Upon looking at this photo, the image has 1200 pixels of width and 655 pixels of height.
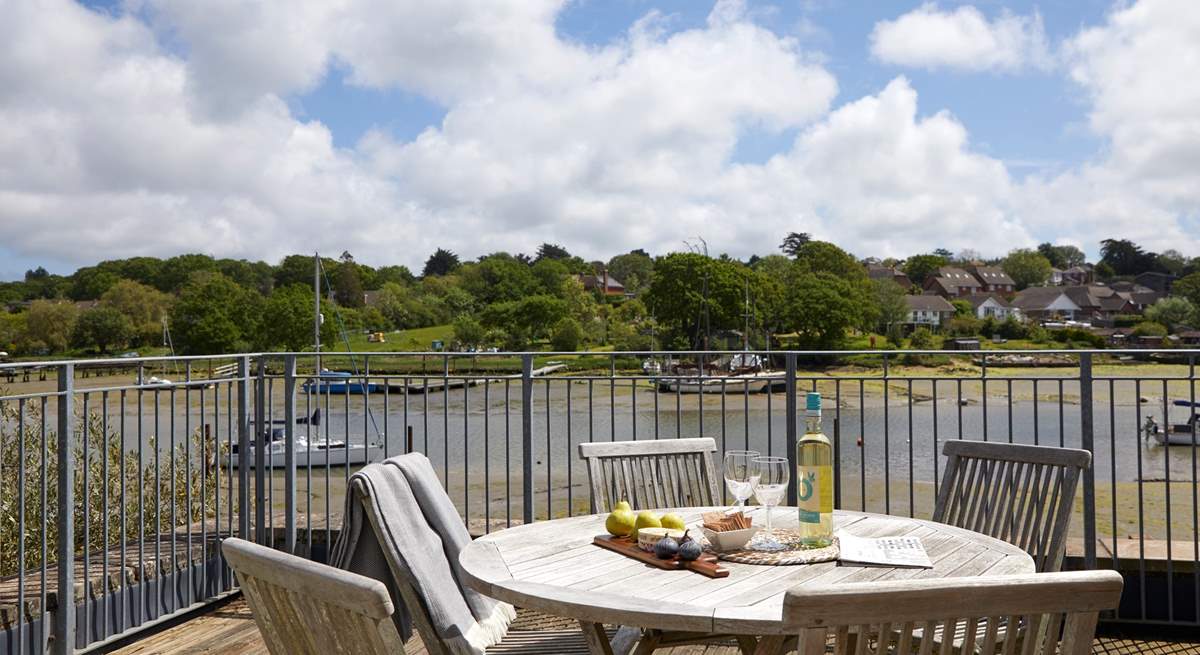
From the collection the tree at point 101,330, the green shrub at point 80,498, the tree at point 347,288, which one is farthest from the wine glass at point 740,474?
the tree at point 347,288

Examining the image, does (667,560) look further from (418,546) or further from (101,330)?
(101,330)

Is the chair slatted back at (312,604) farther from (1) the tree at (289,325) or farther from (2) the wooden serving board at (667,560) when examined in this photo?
(1) the tree at (289,325)

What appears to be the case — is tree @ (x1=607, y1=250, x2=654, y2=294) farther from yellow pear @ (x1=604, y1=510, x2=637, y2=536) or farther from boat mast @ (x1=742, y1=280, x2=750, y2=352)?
yellow pear @ (x1=604, y1=510, x2=637, y2=536)

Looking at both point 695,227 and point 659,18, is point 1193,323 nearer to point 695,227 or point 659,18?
point 695,227

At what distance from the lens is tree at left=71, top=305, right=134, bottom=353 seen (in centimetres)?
5047

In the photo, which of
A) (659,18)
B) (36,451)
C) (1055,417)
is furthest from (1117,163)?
(36,451)

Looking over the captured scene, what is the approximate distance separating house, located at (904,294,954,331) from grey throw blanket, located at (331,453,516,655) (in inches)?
2980

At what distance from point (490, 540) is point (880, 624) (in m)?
1.43

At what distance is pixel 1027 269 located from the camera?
10462cm

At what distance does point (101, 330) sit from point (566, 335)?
2738 cm

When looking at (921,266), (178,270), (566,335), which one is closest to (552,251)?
(921,266)

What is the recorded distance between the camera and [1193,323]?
61281 mm

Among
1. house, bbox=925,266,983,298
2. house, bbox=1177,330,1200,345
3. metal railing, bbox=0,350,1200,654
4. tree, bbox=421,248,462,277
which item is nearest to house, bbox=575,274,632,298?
tree, bbox=421,248,462,277

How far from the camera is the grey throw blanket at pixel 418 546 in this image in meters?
2.30
